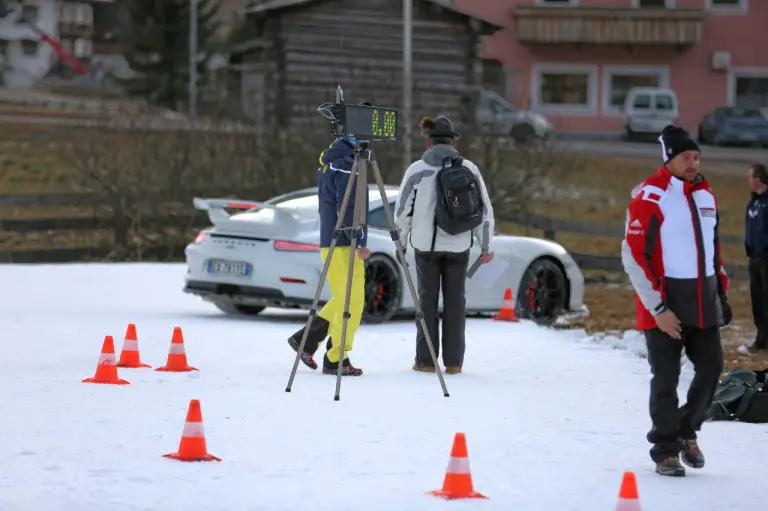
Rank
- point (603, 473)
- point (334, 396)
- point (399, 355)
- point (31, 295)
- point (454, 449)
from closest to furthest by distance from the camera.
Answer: point (454, 449), point (603, 473), point (334, 396), point (399, 355), point (31, 295)

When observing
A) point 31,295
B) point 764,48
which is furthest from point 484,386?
point 764,48

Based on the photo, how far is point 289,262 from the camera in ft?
52.8

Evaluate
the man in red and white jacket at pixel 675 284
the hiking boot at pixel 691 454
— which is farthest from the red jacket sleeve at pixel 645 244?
the hiking boot at pixel 691 454

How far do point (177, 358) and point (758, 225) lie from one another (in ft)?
19.9

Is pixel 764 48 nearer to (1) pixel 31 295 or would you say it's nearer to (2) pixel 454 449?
(1) pixel 31 295

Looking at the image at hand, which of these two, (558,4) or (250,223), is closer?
(250,223)

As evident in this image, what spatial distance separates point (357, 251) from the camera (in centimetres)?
1191

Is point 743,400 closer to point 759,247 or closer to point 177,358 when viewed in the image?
point 177,358

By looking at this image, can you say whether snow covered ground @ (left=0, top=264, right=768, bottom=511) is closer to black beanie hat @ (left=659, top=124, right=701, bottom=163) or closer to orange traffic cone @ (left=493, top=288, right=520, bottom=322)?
orange traffic cone @ (left=493, top=288, right=520, bottom=322)

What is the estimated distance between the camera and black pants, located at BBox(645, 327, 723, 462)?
8.62m

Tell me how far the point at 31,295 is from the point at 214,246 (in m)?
4.03

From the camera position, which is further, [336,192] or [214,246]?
[214,246]

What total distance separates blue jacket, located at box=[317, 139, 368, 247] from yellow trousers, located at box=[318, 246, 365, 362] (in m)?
0.13

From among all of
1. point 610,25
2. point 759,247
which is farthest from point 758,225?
point 610,25
